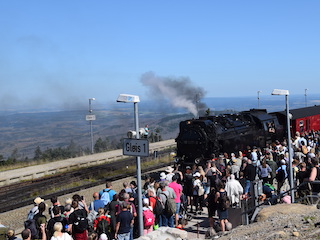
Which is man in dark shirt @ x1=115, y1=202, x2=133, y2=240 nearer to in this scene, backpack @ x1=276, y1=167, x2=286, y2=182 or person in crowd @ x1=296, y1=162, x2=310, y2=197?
person in crowd @ x1=296, y1=162, x2=310, y2=197

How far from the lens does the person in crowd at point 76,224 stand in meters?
9.25

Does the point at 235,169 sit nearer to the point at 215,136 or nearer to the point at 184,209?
the point at 184,209

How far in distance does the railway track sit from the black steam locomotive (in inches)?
192

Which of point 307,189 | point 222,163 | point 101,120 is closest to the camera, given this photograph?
point 307,189

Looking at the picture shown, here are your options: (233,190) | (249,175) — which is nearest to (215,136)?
(249,175)

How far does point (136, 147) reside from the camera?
30.0ft

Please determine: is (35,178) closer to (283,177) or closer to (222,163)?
(222,163)

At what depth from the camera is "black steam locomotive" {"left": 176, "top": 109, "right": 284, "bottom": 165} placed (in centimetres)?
1966

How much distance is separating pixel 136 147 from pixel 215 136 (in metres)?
10.9

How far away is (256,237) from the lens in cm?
848

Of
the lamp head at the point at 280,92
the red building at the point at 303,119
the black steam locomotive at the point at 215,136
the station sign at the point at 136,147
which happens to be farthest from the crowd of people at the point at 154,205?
the red building at the point at 303,119

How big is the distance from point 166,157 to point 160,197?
62.5 feet

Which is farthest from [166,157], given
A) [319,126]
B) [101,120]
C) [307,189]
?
[101,120]

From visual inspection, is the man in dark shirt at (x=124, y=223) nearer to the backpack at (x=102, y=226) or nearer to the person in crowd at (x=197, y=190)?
the backpack at (x=102, y=226)
